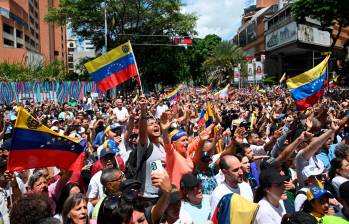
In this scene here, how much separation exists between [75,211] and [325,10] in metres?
34.1

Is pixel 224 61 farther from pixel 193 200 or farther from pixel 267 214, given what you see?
pixel 267 214

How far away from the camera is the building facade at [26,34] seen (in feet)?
199

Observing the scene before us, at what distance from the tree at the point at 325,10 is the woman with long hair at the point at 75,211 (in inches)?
1328

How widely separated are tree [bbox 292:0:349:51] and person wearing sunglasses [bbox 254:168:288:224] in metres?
32.9

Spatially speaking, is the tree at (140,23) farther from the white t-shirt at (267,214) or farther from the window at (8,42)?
the white t-shirt at (267,214)

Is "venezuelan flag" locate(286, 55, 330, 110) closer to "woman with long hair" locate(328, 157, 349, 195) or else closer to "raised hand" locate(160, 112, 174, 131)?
"woman with long hair" locate(328, 157, 349, 195)

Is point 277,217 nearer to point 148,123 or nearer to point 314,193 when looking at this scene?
point 314,193

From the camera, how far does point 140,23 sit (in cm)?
3803

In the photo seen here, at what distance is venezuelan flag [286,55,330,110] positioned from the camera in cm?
885

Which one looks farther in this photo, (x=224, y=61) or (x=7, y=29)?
(x=7, y=29)

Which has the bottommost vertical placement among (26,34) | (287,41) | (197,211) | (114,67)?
(197,211)

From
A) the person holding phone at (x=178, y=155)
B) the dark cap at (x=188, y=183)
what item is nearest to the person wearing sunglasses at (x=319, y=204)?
the dark cap at (x=188, y=183)

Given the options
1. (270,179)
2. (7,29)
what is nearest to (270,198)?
(270,179)

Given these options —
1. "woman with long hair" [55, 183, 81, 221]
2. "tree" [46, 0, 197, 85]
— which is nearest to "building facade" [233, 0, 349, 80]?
"tree" [46, 0, 197, 85]
